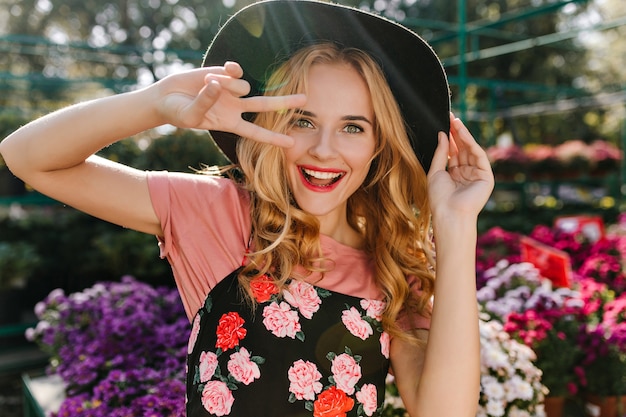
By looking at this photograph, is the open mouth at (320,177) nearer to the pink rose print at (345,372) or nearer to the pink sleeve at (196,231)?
the pink sleeve at (196,231)

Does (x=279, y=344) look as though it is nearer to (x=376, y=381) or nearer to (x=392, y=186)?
(x=376, y=381)

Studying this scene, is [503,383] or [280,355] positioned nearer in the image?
[280,355]

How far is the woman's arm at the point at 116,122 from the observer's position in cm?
120

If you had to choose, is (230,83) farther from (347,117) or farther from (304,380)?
(304,380)

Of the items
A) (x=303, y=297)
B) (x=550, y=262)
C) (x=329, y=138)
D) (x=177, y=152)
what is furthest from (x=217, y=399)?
(x=177, y=152)

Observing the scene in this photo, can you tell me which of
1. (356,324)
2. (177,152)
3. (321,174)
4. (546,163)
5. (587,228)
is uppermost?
(546,163)

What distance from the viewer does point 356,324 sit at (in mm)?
1510

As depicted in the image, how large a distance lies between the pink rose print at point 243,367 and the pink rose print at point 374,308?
35cm

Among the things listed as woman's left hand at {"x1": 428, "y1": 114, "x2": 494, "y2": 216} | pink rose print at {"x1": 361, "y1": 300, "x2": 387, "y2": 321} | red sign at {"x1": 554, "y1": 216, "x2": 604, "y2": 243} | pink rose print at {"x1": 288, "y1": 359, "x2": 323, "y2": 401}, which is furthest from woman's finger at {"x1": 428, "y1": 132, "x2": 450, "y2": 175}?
red sign at {"x1": 554, "y1": 216, "x2": 604, "y2": 243}

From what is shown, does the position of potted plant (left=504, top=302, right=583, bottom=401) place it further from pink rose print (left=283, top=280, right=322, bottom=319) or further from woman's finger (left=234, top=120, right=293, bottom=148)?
woman's finger (left=234, top=120, right=293, bottom=148)

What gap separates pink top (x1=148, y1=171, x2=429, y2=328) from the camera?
144 cm

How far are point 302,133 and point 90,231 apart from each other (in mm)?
4425

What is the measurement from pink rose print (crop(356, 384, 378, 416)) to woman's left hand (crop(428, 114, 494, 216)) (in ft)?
1.64

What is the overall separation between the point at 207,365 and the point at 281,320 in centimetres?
21
